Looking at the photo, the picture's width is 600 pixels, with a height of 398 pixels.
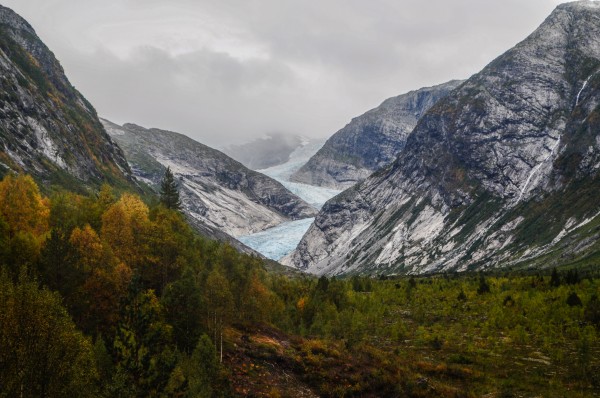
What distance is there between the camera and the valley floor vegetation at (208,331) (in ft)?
79.5

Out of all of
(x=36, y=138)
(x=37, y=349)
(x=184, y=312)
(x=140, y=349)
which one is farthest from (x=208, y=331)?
(x=36, y=138)

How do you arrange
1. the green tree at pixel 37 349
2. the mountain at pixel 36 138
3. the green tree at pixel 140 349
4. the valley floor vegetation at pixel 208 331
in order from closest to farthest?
the green tree at pixel 37 349 < the valley floor vegetation at pixel 208 331 < the green tree at pixel 140 349 < the mountain at pixel 36 138

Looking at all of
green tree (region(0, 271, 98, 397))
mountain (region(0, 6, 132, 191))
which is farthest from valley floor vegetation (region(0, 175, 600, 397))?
mountain (region(0, 6, 132, 191))

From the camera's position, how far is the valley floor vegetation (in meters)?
24.2

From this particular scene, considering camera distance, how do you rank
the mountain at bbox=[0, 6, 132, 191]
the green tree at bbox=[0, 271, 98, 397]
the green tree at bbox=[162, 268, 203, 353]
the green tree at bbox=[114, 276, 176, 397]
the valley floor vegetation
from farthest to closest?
the mountain at bbox=[0, 6, 132, 191] → the green tree at bbox=[162, 268, 203, 353] → the green tree at bbox=[114, 276, 176, 397] → the valley floor vegetation → the green tree at bbox=[0, 271, 98, 397]

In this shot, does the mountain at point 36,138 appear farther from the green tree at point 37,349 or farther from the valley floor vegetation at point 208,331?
the green tree at point 37,349

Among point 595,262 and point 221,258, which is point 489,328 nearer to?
point 221,258

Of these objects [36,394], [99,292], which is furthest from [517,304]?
[36,394]

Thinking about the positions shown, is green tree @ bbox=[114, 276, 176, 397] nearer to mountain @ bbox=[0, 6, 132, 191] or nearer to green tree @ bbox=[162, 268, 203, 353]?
green tree @ bbox=[162, 268, 203, 353]

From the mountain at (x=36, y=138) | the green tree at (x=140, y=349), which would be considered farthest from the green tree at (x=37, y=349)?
the mountain at (x=36, y=138)

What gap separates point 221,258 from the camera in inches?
2549

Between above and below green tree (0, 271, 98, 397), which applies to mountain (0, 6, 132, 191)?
above

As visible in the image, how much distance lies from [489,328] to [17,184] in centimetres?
6079

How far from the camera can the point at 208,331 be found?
148 ft
